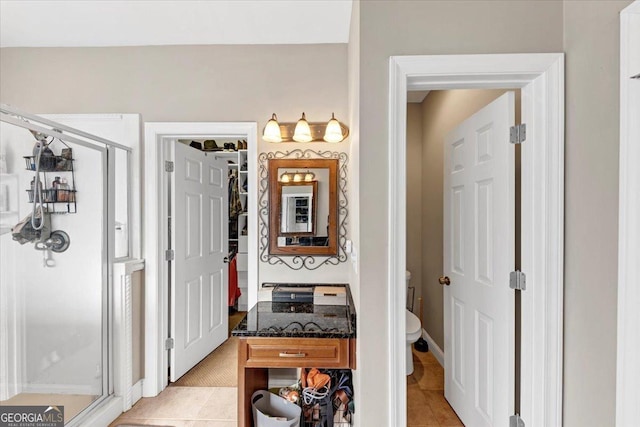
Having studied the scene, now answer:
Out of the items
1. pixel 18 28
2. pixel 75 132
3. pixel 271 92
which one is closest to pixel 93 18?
pixel 18 28

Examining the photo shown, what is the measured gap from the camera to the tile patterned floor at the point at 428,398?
2070 mm

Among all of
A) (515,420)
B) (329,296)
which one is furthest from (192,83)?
(515,420)

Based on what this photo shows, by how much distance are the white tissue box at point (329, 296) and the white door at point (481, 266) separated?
773 millimetres

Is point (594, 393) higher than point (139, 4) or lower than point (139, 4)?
lower

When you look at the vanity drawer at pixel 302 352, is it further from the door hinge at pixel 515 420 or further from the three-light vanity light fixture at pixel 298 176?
the three-light vanity light fixture at pixel 298 176

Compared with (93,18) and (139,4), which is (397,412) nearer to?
(139,4)

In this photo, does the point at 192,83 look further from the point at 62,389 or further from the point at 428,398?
the point at 428,398

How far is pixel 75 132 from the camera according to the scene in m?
1.90

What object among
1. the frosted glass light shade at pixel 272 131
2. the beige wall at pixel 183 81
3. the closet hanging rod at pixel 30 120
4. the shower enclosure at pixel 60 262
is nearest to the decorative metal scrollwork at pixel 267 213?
the frosted glass light shade at pixel 272 131

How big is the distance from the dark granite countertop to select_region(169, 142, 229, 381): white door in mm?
895

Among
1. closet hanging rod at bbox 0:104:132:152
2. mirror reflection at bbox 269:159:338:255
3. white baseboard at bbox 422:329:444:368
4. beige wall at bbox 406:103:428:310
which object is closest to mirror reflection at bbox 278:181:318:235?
mirror reflection at bbox 269:159:338:255

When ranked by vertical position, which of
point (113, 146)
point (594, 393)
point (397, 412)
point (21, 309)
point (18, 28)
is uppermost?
point (18, 28)

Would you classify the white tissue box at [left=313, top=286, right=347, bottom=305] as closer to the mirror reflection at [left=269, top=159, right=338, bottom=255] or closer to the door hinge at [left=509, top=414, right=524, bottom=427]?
the mirror reflection at [left=269, top=159, right=338, bottom=255]

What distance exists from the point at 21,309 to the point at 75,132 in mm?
1054
